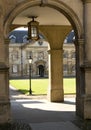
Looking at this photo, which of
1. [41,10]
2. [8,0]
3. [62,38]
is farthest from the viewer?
[62,38]

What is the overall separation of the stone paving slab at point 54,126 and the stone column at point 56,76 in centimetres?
759

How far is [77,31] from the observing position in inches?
560

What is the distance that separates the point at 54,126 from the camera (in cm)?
1254

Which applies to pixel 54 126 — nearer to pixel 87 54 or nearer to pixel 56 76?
pixel 87 54

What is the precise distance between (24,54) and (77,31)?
6950 centimetres

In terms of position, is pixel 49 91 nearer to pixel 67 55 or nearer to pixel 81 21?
pixel 81 21

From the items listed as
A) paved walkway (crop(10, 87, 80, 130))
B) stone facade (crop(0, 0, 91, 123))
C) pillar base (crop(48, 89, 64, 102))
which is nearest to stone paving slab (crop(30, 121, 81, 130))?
paved walkway (crop(10, 87, 80, 130))

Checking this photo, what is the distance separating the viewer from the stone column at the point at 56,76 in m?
20.8

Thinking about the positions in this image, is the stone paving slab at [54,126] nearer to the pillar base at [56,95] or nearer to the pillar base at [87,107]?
the pillar base at [87,107]

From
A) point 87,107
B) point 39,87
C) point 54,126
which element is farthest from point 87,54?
point 39,87

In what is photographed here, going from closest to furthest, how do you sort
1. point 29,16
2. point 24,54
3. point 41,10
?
point 41,10
point 29,16
point 24,54

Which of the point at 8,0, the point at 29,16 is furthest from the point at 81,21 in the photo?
the point at 29,16

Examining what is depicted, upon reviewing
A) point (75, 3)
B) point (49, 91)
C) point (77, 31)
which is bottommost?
point (49, 91)

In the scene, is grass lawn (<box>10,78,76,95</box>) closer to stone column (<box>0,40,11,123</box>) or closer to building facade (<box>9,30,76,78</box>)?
stone column (<box>0,40,11,123</box>)
